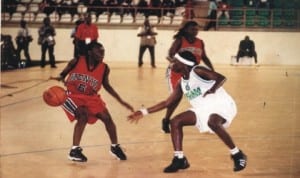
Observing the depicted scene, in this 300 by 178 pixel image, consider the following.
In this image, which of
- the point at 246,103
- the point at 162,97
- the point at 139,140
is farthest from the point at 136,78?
the point at 139,140

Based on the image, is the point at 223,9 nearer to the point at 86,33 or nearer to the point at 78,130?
the point at 86,33

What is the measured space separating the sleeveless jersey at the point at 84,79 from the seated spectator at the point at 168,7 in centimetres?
1326

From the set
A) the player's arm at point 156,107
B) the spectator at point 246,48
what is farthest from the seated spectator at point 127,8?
the player's arm at point 156,107

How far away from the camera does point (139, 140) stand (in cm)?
699

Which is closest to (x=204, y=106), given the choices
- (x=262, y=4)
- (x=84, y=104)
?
(x=84, y=104)

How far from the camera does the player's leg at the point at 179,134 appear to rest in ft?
17.7

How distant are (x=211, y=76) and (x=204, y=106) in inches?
10.7

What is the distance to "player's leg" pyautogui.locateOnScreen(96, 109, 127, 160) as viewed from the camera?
5.84 meters

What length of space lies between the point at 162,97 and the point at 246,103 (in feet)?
5.34

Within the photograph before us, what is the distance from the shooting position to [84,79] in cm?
584

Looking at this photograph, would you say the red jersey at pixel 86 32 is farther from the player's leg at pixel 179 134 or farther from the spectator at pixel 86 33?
the player's leg at pixel 179 134

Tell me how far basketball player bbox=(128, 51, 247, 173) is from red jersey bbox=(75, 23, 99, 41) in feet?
20.6

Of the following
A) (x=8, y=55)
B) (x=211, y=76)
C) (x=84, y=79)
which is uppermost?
(x=211, y=76)

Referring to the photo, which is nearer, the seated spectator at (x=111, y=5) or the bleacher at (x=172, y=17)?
the bleacher at (x=172, y=17)
